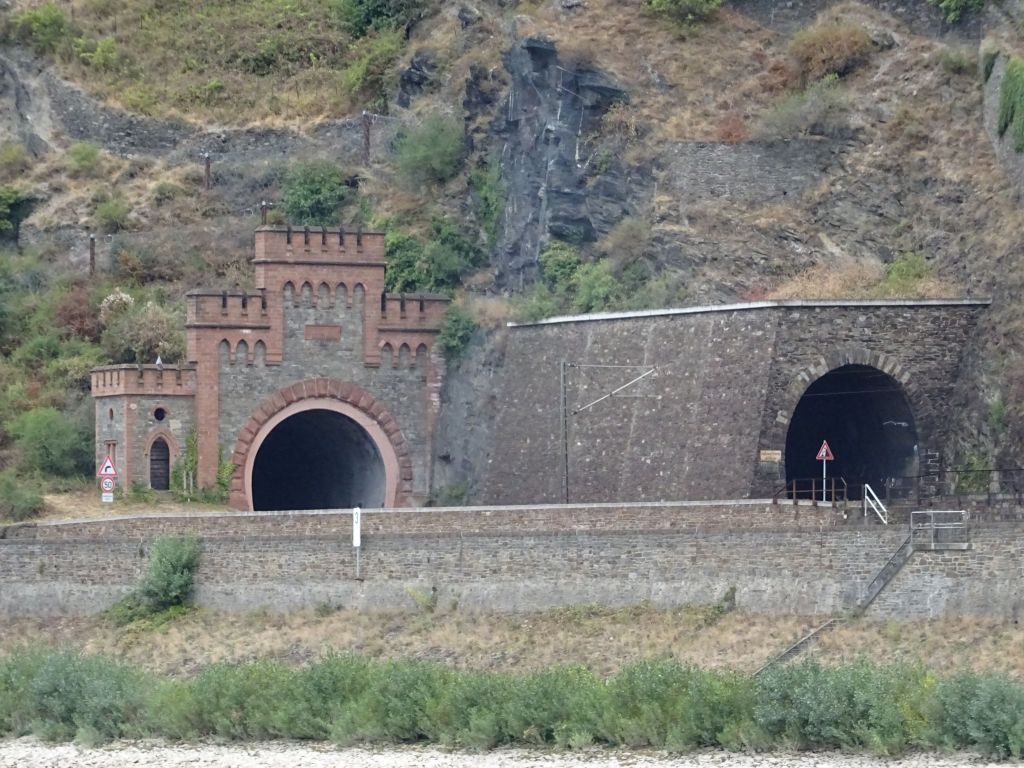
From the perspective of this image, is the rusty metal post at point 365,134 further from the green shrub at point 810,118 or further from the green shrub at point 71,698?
the green shrub at point 71,698

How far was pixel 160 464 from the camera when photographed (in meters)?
72.4

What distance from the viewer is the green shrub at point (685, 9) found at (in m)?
75.1

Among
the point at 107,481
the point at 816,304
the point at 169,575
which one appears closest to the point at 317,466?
the point at 107,481

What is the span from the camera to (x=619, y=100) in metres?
73.1

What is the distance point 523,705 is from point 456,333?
76.2 feet

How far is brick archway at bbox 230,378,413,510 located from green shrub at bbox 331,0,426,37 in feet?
54.6

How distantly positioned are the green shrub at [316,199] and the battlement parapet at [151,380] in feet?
30.6

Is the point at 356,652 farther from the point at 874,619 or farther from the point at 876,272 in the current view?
the point at 876,272

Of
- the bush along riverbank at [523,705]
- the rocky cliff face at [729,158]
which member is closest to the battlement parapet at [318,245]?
the rocky cliff face at [729,158]

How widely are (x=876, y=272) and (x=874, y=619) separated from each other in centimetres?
1320

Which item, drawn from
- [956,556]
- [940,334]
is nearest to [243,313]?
[940,334]

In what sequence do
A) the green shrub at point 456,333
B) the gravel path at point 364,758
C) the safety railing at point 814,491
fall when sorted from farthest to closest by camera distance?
the green shrub at point 456,333
the safety railing at point 814,491
the gravel path at point 364,758

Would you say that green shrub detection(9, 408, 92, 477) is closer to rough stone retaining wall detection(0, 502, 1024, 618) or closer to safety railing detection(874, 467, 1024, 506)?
rough stone retaining wall detection(0, 502, 1024, 618)

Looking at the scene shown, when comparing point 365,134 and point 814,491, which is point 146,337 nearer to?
point 365,134
